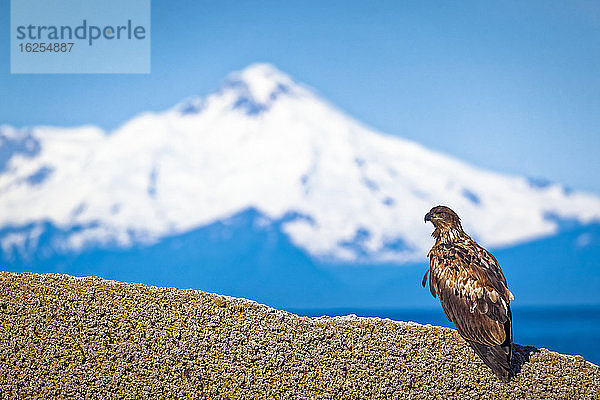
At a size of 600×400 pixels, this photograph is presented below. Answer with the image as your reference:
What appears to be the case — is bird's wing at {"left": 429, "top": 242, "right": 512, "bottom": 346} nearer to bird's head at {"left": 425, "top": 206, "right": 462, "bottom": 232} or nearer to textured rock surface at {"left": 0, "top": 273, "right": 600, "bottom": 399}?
bird's head at {"left": 425, "top": 206, "right": 462, "bottom": 232}

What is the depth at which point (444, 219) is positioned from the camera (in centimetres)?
777

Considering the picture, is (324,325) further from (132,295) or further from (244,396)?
(132,295)

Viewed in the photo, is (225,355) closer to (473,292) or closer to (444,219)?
(473,292)

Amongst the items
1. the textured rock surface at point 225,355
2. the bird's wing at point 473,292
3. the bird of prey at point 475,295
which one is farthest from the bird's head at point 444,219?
the textured rock surface at point 225,355

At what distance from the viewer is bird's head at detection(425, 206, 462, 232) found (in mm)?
7742

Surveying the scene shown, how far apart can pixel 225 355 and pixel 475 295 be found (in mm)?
2905

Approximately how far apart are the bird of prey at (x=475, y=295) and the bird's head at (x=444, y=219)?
102 mm

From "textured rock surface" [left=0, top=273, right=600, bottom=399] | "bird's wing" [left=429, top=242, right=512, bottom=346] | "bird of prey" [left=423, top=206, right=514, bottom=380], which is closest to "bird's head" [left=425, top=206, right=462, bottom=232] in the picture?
"bird of prey" [left=423, top=206, right=514, bottom=380]

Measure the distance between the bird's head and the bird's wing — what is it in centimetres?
30

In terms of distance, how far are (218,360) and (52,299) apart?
2341 millimetres

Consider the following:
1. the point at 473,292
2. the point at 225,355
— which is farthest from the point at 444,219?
the point at 225,355

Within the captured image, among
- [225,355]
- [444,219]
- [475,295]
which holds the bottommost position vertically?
[225,355]

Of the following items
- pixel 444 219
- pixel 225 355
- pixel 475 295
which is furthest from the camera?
pixel 444 219

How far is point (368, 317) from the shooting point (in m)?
8.35
